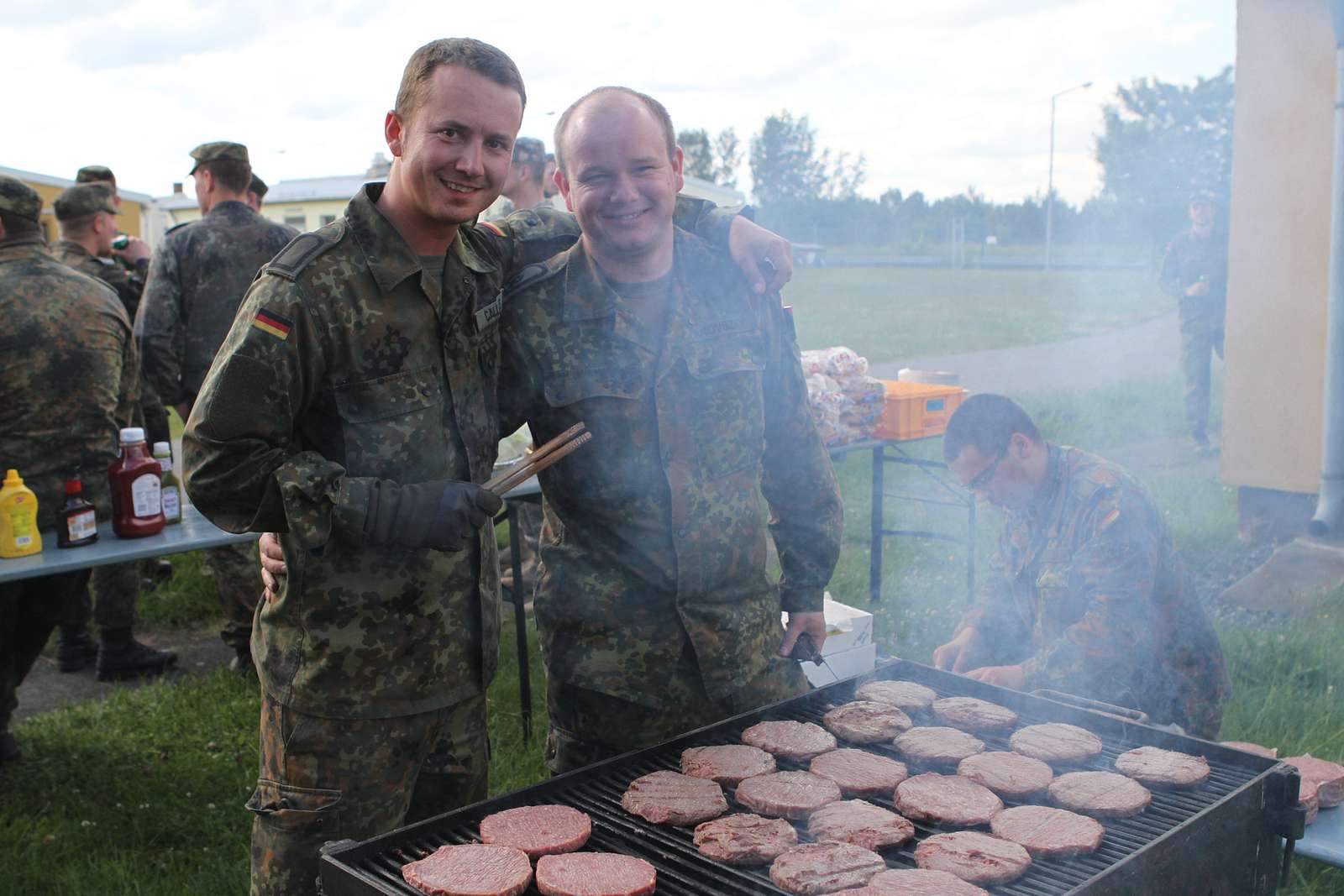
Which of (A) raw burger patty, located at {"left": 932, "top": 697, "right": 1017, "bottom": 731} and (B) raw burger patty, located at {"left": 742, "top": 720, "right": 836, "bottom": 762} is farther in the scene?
(A) raw burger patty, located at {"left": 932, "top": 697, "right": 1017, "bottom": 731}

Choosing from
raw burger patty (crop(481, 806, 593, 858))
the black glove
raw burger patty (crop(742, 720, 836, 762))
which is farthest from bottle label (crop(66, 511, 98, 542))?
raw burger patty (crop(742, 720, 836, 762))

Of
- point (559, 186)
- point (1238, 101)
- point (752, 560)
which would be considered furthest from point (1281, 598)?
point (559, 186)

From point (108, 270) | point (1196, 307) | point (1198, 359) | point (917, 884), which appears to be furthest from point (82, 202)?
point (1198, 359)

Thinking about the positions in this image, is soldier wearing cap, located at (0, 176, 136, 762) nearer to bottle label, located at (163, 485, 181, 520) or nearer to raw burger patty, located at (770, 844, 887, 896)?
bottle label, located at (163, 485, 181, 520)

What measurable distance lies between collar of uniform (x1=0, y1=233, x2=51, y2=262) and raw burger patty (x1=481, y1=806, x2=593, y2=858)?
4144mm

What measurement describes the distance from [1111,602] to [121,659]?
17.1ft

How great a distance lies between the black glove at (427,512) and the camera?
7.11 ft

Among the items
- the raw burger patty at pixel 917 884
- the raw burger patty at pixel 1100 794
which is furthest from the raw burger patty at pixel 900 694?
the raw burger patty at pixel 917 884

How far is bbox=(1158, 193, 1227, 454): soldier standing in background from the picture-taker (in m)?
10.7

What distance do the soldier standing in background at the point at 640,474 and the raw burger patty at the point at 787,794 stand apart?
41cm

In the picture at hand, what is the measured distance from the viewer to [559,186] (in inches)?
110

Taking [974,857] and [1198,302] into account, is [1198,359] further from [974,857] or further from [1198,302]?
[974,857]

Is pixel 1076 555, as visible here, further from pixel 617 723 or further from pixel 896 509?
pixel 896 509

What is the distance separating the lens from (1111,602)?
11.6 ft
